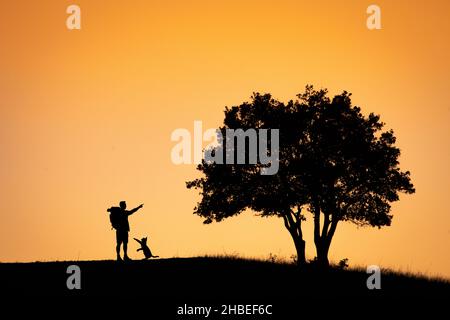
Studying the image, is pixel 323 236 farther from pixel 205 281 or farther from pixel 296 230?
pixel 205 281

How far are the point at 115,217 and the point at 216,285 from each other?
313 inches

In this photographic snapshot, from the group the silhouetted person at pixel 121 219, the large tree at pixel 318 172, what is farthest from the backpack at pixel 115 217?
the large tree at pixel 318 172

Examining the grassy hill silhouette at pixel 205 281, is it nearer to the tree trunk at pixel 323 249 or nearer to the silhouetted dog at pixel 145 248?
the silhouetted dog at pixel 145 248

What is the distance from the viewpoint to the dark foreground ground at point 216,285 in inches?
1072

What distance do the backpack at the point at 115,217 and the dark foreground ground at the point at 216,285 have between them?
191 centimetres

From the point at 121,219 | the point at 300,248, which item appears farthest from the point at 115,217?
the point at 300,248

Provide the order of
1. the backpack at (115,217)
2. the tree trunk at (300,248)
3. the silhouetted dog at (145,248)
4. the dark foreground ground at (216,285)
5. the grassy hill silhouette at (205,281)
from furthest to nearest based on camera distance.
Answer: the tree trunk at (300,248) < the silhouetted dog at (145,248) < the backpack at (115,217) < the grassy hill silhouette at (205,281) < the dark foreground ground at (216,285)

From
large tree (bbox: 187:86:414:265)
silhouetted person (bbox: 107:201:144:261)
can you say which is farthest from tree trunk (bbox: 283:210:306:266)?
silhouetted person (bbox: 107:201:144:261)

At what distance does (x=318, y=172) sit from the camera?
49406 mm

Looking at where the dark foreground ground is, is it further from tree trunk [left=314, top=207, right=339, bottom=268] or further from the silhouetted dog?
tree trunk [left=314, top=207, right=339, bottom=268]

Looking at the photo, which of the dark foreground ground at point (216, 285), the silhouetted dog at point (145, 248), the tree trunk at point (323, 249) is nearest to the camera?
the dark foreground ground at point (216, 285)

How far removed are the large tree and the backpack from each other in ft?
48.4

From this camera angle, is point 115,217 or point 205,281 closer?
point 205,281
